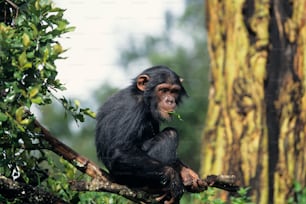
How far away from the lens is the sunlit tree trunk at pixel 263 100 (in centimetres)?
952

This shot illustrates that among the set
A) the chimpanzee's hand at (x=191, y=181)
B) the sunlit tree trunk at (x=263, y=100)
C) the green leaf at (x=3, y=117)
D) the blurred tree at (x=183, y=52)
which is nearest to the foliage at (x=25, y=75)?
the green leaf at (x=3, y=117)

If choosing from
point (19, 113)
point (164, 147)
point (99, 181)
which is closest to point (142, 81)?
point (164, 147)

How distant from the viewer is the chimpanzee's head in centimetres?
696

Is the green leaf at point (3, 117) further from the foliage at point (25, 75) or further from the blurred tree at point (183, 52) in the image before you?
the blurred tree at point (183, 52)

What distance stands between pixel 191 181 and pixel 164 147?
461mm

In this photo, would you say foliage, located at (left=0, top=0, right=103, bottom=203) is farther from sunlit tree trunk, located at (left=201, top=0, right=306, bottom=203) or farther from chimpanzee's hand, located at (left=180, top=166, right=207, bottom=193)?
sunlit tree trunk, located at (left=201, top=0, right=306, bottom=203)

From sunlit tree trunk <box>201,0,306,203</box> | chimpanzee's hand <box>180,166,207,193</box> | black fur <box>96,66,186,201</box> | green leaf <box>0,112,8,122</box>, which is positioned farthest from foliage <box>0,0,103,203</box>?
sunlit tree trunk <box>201,0,306,203</box>

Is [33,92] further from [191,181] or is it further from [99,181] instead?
[191,181]

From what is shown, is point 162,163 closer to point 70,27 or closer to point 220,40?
point 70,27

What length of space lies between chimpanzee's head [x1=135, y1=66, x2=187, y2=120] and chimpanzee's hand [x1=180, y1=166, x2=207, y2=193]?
0.62 meters

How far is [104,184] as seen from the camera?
5637mm

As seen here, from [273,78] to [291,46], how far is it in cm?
46

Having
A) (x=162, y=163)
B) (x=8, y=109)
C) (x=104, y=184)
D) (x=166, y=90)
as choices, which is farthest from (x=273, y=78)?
(x=8, y=109)

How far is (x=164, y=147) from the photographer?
6.62 meters
